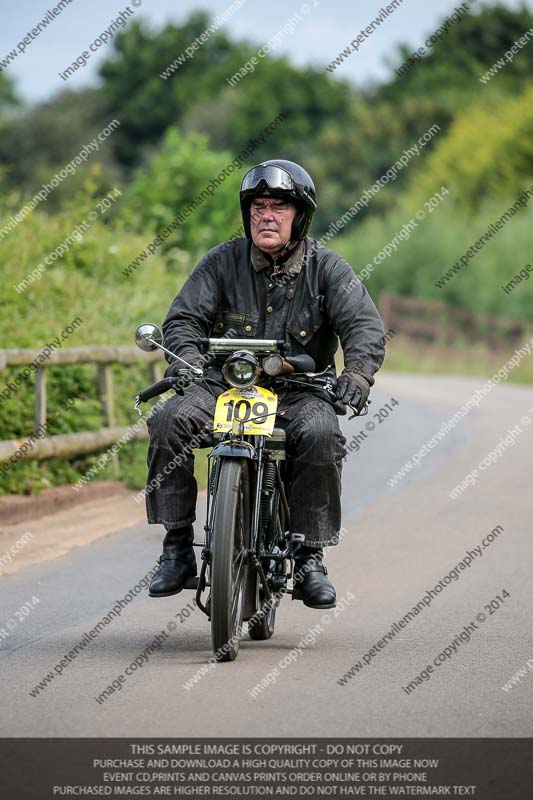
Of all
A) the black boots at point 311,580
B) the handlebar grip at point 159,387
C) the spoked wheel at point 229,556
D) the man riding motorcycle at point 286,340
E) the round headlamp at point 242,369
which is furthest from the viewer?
the black boots at point 311,580

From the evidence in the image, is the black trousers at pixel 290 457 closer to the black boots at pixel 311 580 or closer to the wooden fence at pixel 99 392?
the black boots at pixel 311 580

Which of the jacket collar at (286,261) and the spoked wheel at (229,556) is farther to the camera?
the jacket collar at (286,261)

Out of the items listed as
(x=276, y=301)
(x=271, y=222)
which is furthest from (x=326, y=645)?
(x=271, y=222)

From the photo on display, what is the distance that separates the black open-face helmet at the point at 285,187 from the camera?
6.78m

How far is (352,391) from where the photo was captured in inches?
253

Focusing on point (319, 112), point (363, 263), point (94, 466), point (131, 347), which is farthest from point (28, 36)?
point (319, 112)

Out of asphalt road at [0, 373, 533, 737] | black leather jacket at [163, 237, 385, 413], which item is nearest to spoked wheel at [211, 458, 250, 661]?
asphalt road at [0, 373, 533, 737]

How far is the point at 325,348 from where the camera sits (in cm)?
709

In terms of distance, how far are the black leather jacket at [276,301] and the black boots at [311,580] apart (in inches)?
36.9

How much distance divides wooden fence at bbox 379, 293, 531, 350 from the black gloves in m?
37.1

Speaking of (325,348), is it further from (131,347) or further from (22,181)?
(22,181)
